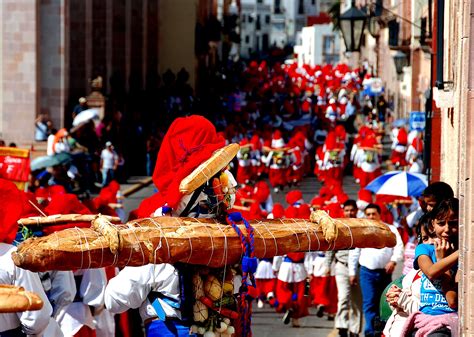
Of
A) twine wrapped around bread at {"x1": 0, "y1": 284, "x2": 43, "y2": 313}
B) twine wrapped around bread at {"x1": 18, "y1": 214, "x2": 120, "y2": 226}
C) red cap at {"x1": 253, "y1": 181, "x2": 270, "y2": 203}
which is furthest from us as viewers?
red cap at {"x1": 253, "y1": 181, "x2": 270, "y2": 203}

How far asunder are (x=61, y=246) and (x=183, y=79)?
46.3 meters

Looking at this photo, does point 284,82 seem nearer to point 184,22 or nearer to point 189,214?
point 184,22

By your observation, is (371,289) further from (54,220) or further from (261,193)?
(261,193)

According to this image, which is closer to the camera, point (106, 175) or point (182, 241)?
point (182, 241)

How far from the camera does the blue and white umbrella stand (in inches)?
675

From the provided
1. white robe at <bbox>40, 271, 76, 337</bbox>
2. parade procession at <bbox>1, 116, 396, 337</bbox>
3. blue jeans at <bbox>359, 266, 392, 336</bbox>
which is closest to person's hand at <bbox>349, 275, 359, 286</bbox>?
blue jeans at <bbox>359, 266, 392, 336</bbox>

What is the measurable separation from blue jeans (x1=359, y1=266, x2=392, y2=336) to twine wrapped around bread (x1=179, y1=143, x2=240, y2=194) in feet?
21.1

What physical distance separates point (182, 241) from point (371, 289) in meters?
6.89

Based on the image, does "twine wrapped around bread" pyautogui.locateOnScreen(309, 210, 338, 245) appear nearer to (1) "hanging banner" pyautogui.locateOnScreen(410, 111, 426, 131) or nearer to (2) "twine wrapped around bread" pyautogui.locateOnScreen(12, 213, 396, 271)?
(2) "twine wrapped around bread" pyautogui.locateOnScreen(12, 213, 396, 271)

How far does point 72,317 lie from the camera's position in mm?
11312

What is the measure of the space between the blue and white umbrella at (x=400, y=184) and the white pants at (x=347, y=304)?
1429mm

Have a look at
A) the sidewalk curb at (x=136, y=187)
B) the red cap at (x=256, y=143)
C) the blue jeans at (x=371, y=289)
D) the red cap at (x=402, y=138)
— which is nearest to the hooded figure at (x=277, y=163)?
the red cap at (x=256, y=143)

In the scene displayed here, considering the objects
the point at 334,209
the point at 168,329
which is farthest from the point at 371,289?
the point at 168,329

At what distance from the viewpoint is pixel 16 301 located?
22.6ft
